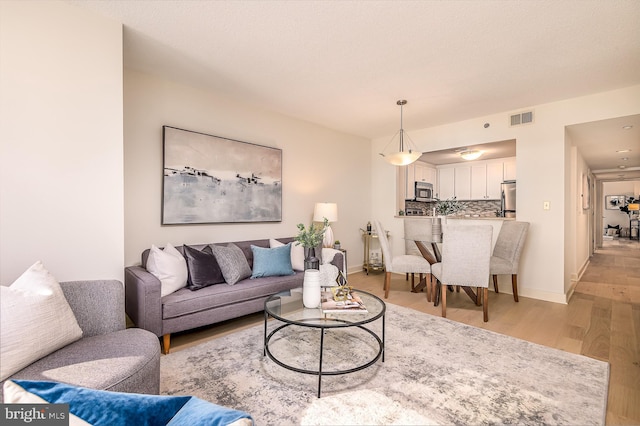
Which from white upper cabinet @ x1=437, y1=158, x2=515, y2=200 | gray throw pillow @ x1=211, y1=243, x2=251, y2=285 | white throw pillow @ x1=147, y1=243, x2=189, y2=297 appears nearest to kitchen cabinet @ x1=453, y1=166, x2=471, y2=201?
white upper cabinet @ x1=437, y1=158, x2=515, y2=200

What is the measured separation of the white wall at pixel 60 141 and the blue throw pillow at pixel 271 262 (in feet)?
4.14

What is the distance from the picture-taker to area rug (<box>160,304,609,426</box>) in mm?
1660

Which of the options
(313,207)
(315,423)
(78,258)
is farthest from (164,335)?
(313,207)

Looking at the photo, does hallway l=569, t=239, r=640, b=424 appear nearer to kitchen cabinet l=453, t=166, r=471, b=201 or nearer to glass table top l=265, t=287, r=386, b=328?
glass table top l=265, t=287, r=386, b=328

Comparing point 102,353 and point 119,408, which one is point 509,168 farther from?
point 119,408

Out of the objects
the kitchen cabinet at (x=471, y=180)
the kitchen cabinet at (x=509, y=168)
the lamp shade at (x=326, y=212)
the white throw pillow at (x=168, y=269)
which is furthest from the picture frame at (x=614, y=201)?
the white throw pillow at (x=168, y=269)

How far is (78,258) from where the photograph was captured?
2070mm

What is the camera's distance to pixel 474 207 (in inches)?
266

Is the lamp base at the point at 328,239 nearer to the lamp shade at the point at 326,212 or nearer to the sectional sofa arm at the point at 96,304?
the lamp shade at the point at 326,212

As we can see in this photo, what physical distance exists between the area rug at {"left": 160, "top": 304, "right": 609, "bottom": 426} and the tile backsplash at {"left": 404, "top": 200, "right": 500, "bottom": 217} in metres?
4.22

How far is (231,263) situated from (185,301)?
1.92ft

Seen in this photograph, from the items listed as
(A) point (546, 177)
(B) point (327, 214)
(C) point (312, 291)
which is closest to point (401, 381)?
(C) point (312, 291)

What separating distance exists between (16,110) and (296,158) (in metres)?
3.03

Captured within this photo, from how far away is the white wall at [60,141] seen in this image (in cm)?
184
